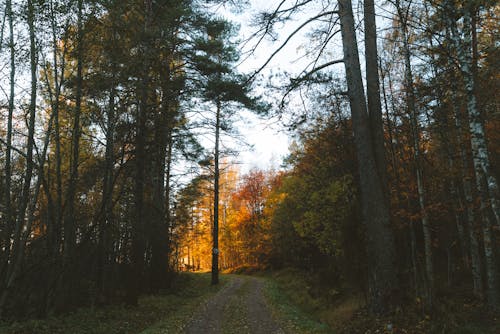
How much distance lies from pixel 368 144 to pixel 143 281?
11.4 meters

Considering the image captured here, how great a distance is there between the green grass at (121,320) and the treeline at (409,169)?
545 centimetres

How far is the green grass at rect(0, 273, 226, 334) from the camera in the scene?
273 inches

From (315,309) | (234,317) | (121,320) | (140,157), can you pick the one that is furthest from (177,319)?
(315,309)

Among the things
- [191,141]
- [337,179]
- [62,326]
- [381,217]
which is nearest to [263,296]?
[337,179]

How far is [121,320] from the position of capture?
8.46 meters

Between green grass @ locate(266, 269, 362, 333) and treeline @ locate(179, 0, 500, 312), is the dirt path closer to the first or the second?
green grass @ locate(266, 269, 362, 333)

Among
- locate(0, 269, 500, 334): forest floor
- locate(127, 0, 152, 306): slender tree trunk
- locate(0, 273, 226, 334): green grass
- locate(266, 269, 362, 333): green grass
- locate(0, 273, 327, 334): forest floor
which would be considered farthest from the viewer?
locate(127, 0, 152, 306): slender tree trunk

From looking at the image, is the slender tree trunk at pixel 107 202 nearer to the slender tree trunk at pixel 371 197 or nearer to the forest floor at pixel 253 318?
the forest floor at pixel 253 318

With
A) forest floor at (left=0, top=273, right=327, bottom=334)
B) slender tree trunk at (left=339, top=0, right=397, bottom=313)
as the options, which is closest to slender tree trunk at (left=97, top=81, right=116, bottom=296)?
forest floor at (left=0, top=273, right=327, bottom=334)

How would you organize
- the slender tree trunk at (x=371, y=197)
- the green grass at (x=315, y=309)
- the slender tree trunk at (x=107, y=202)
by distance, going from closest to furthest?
the slender tree trunk at (x=371, y=197), the green grass at (x=315, y=309), the slender tree trunk at (x=107, y=202)

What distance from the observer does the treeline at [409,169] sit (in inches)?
234

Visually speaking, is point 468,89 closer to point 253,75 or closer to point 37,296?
point 253,75

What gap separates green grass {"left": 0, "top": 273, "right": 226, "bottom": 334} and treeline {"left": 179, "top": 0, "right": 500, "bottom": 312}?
5.45 m

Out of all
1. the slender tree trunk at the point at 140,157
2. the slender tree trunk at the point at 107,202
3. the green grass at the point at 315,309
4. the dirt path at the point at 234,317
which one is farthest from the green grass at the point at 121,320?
the green grass at the point at 315,309
